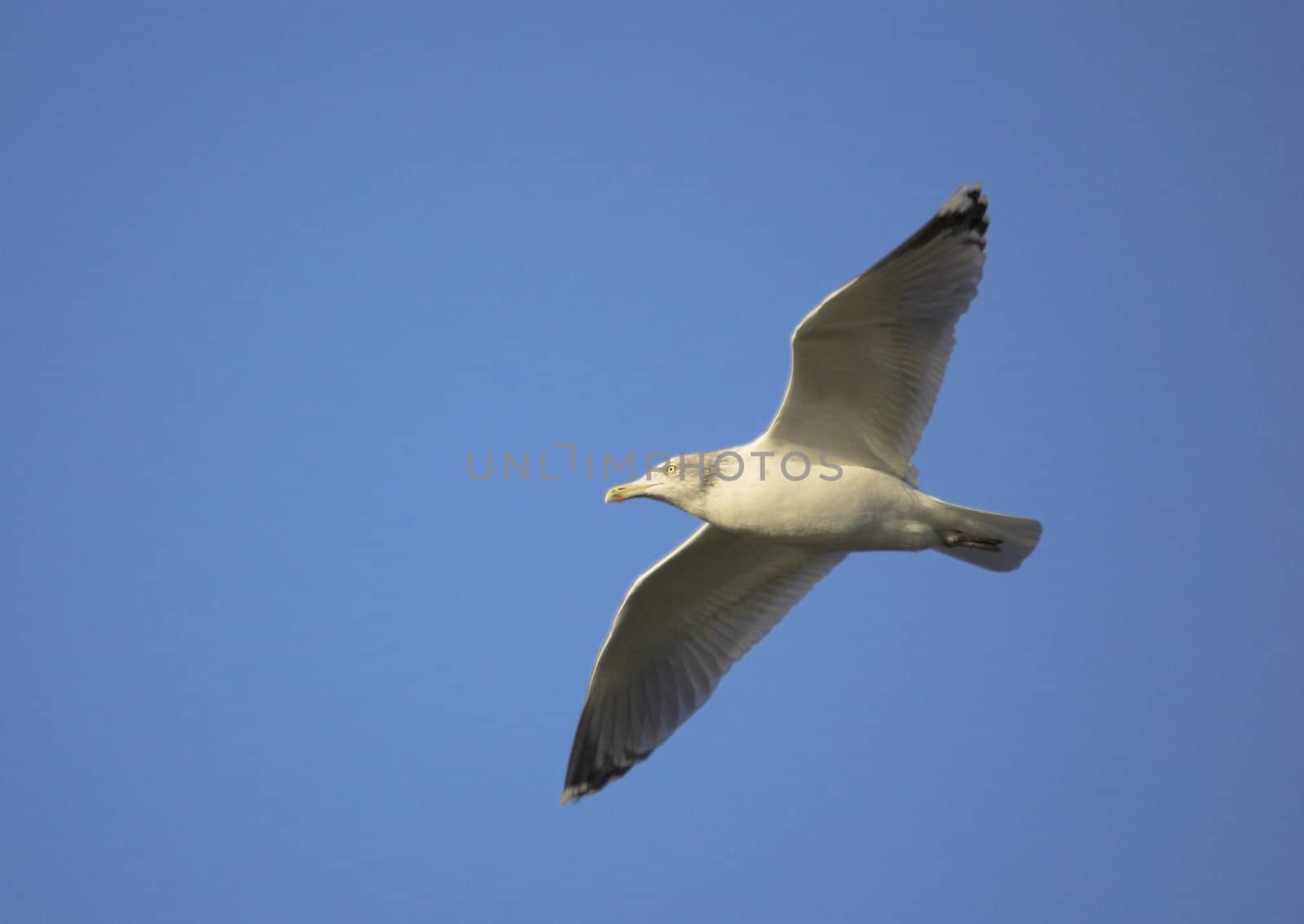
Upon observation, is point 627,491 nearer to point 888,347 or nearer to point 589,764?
point 888,347

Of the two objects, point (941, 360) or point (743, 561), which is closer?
point (941, 360)

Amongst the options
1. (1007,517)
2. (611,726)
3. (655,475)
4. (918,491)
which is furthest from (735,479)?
(611,726)

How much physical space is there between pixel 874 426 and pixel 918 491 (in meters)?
0.48

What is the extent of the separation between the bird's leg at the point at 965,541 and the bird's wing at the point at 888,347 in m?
0.44

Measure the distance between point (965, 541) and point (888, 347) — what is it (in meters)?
1.29

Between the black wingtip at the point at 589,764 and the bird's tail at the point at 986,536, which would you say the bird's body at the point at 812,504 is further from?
the black wingtip at the point at 589,764

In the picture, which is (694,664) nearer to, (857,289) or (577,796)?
(577,796)

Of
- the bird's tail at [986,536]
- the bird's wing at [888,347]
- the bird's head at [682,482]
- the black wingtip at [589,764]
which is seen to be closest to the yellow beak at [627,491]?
the bird's head at [682,482]

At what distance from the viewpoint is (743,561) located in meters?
9.49

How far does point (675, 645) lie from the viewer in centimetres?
973

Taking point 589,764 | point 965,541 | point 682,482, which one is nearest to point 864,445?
point 965,541

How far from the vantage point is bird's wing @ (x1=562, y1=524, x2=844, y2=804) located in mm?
9508

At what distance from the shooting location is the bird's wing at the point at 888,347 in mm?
7918

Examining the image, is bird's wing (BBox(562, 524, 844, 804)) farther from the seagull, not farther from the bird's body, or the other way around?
the bird's body
